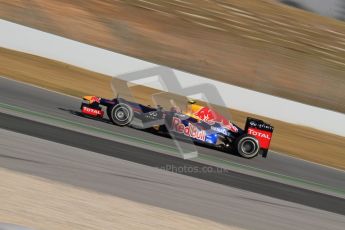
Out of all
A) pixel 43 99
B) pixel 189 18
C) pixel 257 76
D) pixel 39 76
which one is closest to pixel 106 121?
pixel 43 99

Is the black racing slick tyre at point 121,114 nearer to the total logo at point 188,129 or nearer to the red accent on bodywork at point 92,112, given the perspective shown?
the red accent on bodywork at point 92,112

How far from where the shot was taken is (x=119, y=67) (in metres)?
16.8

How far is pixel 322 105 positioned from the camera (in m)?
19.3

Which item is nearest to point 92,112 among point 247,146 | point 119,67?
point 247,146

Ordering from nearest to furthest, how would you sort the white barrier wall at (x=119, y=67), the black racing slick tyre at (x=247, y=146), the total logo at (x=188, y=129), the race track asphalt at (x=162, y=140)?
1. the race track asphalt at (x=162, y=140)
2. the total logo at (x=188, y=129)
3. the black racing slick tyre at (x=247, y=146)
4. the white barrier wall at (x=119, y=67)

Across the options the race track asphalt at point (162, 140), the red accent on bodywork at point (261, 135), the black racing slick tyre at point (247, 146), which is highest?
the red accent on bodywork at point (261, 135)

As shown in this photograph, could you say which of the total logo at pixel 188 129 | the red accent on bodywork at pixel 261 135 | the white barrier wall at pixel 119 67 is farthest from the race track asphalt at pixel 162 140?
the white barrier wall at pixel 119 67

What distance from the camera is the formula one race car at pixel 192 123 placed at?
11609 mm

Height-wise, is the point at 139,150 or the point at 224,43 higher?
the point at 224,43

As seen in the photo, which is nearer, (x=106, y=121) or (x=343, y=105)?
(x=106, y=121)

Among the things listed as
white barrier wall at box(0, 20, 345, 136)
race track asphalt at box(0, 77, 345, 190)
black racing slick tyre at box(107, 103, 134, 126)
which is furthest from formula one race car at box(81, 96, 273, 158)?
white barrier wall at box(0, 20, 345, 136)

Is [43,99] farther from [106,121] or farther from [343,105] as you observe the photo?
[343,105]

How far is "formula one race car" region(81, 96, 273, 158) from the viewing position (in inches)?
457

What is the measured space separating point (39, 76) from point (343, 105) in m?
9.14
